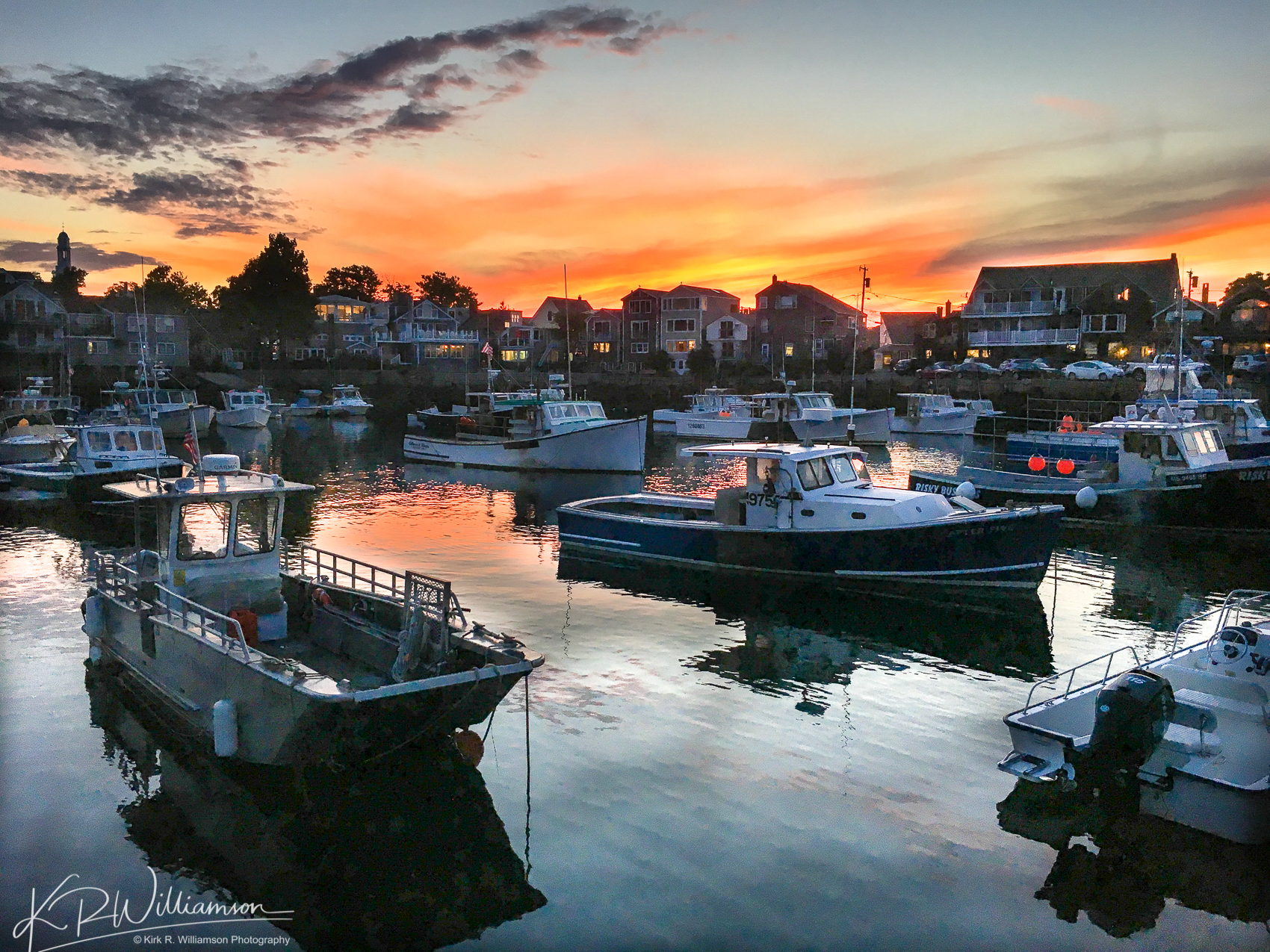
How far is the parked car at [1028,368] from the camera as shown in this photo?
7025 cm

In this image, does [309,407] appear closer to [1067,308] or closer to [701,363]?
[701,363]

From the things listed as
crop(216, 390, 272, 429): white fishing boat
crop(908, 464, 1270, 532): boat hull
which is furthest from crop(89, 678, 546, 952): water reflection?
crop(216, 390, 272, 429): white fishing boat

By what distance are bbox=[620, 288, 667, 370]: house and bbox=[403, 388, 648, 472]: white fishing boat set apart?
46.9m

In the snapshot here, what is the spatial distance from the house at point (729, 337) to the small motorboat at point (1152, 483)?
64.0 metres

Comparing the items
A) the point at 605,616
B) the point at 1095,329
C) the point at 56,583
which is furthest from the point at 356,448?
the point at 1095,329

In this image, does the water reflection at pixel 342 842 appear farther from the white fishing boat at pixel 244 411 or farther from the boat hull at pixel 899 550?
the white fishing boat at pixel 244 411

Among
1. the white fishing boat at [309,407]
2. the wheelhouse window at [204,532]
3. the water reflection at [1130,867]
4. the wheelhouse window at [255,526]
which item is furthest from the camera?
the white fishing boat at [309,407]

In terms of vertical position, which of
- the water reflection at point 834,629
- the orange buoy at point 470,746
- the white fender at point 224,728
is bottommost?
the water reflection at point 834,629

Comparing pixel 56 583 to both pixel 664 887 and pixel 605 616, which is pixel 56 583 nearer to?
pixel 605 616

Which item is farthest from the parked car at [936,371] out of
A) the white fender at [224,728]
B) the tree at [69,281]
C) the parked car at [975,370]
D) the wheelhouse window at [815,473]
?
the tree at [69,281]

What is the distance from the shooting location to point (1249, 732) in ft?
33.3

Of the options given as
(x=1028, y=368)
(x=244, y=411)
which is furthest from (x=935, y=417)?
(x=244, y=411)

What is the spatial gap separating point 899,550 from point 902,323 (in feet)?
367

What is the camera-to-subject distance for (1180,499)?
88.0ft
